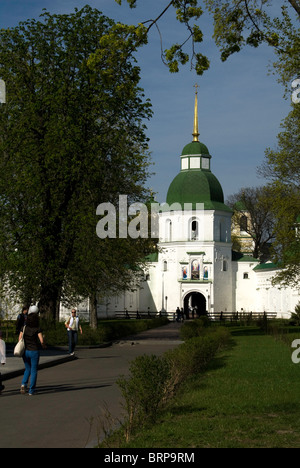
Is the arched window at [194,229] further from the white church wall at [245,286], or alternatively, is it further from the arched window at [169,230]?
the white church wall at [245,286]

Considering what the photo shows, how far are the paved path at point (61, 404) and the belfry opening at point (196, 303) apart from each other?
62.6 metres

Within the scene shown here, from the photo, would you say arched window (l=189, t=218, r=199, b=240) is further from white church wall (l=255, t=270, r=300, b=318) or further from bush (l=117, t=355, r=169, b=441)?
bush (l=117, t=355, r=169, b=441)

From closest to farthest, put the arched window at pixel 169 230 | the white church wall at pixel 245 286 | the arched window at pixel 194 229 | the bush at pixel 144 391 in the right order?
the bush at pixel 144 391, the white church wall at pixel 245 286, the arched window at pixel 194 229, the arched window at pixel 169 230

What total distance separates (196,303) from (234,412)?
7689 cm

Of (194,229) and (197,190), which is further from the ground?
(197,190)

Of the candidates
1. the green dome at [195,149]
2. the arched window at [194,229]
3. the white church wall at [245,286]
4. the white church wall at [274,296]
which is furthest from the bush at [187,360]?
the green dome at [195,149]

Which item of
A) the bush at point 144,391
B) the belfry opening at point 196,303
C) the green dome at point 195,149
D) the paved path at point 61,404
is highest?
the green dome at point 195,149

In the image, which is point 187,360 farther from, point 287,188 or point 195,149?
point 195,149

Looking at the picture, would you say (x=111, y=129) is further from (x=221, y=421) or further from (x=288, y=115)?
(x=221, y=421)

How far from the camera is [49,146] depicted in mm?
32094

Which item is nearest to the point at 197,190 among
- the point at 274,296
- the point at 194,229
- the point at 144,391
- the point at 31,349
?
the point at 194,229

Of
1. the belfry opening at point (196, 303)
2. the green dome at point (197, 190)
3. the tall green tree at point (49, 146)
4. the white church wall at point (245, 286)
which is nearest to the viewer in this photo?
the tall green tree at point (49, 146)

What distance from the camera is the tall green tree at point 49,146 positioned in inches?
1244
